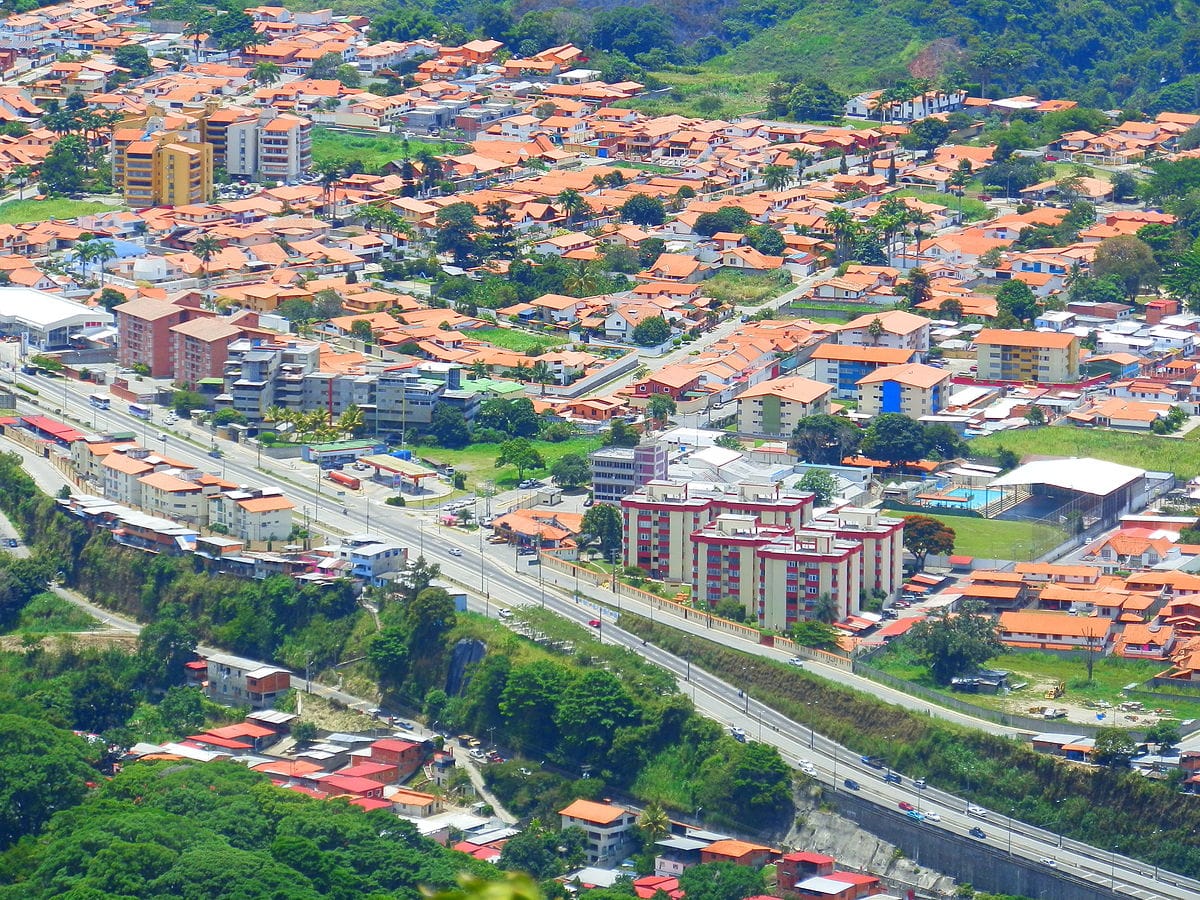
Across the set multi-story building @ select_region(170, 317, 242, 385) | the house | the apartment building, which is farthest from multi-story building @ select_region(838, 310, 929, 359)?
the house

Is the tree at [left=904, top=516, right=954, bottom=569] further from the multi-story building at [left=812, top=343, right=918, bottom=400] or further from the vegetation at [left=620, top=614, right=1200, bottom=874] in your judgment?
the multi-story building at [left=812, top=343, right=918, bottom=400]

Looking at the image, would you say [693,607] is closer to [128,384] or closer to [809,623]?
[809,623]

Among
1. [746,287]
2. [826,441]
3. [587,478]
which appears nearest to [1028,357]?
[826,441]

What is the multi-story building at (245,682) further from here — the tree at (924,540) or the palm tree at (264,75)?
the palm tree at (264,75)

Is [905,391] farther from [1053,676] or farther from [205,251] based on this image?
[205,251]

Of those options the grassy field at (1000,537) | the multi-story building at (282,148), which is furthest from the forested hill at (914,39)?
the grassy field at (1000,537)
